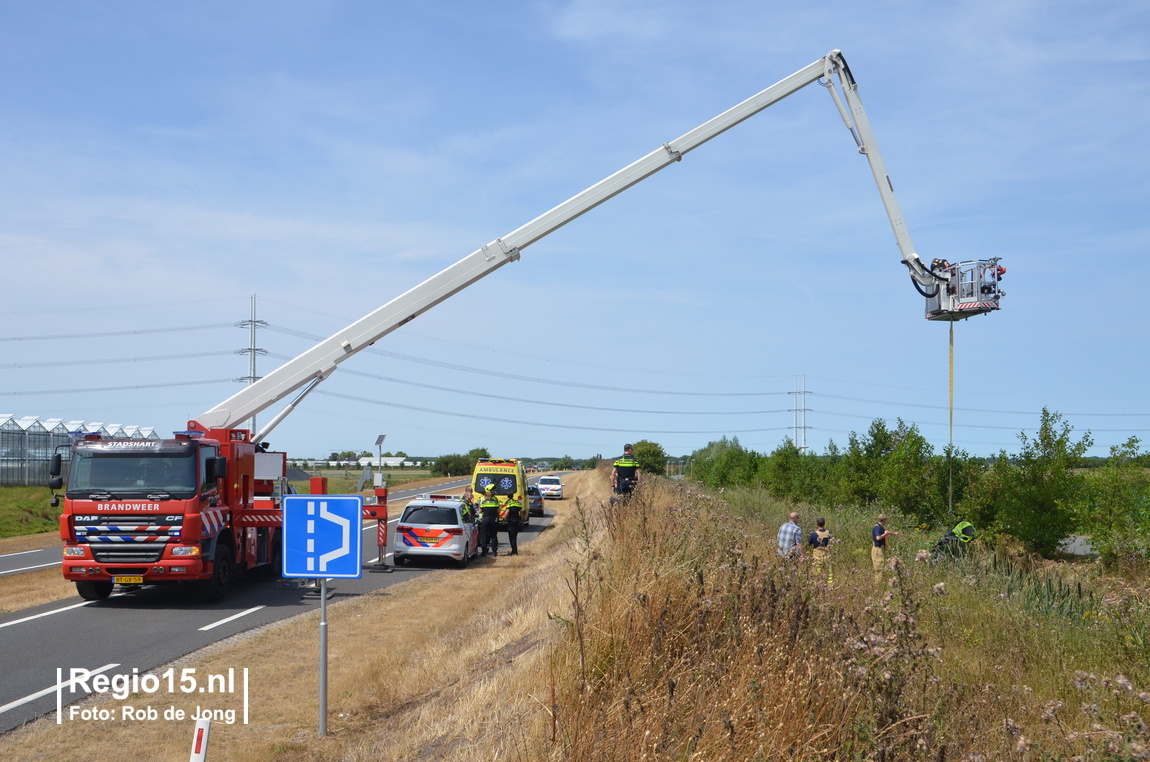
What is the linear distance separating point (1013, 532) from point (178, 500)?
75.4 feet

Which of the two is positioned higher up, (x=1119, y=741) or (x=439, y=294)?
(x=439, y=294)

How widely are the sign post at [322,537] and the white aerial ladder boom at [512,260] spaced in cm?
1006

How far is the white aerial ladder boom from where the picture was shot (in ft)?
59.3

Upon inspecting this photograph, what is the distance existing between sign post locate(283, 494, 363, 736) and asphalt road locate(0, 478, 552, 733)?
180 centimetres

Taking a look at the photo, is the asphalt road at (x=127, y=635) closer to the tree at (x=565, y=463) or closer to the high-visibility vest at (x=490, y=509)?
the high-visibility vest at (x=490, y=509)

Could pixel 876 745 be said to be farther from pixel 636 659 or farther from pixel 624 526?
pixel 624 526

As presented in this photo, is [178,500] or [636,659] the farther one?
[178,500]

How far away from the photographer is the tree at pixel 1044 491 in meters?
26.4

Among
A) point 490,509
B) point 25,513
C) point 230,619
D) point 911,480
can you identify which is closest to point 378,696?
point 230,619

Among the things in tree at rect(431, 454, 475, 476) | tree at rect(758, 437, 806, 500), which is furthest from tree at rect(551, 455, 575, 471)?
tree at rect(758, 437, 806, 500)

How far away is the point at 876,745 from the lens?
4520 millimetres

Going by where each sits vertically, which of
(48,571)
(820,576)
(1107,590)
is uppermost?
(820,576)

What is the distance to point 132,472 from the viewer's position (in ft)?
48.4

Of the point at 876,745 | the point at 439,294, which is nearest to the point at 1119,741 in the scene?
the point at 876,745
